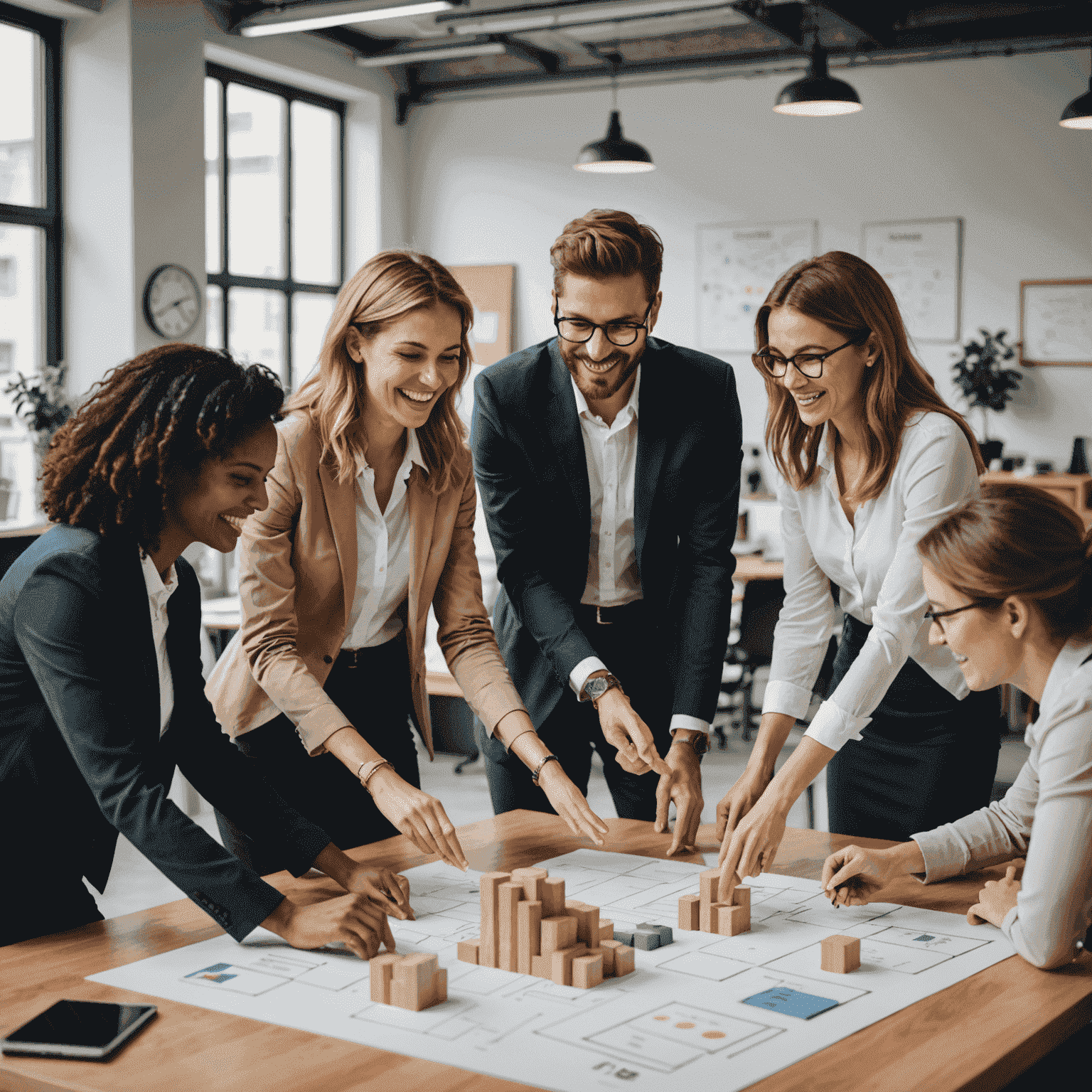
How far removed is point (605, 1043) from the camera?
135cm

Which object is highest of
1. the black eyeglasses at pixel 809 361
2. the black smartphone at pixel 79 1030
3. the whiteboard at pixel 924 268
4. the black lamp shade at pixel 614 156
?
the black lamp shade at pixel 614 156

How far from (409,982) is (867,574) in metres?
1.20

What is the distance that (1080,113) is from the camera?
20.1 ft

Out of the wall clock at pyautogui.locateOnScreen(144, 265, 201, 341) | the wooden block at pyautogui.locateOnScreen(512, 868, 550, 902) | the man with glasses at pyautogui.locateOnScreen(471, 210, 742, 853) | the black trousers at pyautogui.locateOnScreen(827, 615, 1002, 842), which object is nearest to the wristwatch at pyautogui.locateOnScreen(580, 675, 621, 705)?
the man with glasses at pyautogui.locateOnScreen(471, 210, 742, 853)

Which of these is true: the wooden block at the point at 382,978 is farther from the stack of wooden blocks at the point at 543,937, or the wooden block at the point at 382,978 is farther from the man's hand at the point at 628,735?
the man's hand at the point at 628,735

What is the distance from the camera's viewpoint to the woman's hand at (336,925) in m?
1.59

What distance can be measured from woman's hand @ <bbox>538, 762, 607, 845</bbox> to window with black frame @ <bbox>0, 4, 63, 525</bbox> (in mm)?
5007

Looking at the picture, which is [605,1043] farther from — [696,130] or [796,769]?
[696,130]

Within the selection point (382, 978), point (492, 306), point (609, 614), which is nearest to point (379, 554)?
point (609, 614)

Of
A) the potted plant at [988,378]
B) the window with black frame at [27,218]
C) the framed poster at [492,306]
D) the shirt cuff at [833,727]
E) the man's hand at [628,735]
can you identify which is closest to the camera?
the shirt cuff at [833,727]

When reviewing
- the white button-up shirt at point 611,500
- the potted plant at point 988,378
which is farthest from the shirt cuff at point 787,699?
the potted plant at point 988,378

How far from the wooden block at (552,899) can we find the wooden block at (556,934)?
1.9 inches

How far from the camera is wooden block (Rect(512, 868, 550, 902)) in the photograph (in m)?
1.60

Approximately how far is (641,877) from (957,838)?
0.47 meters
